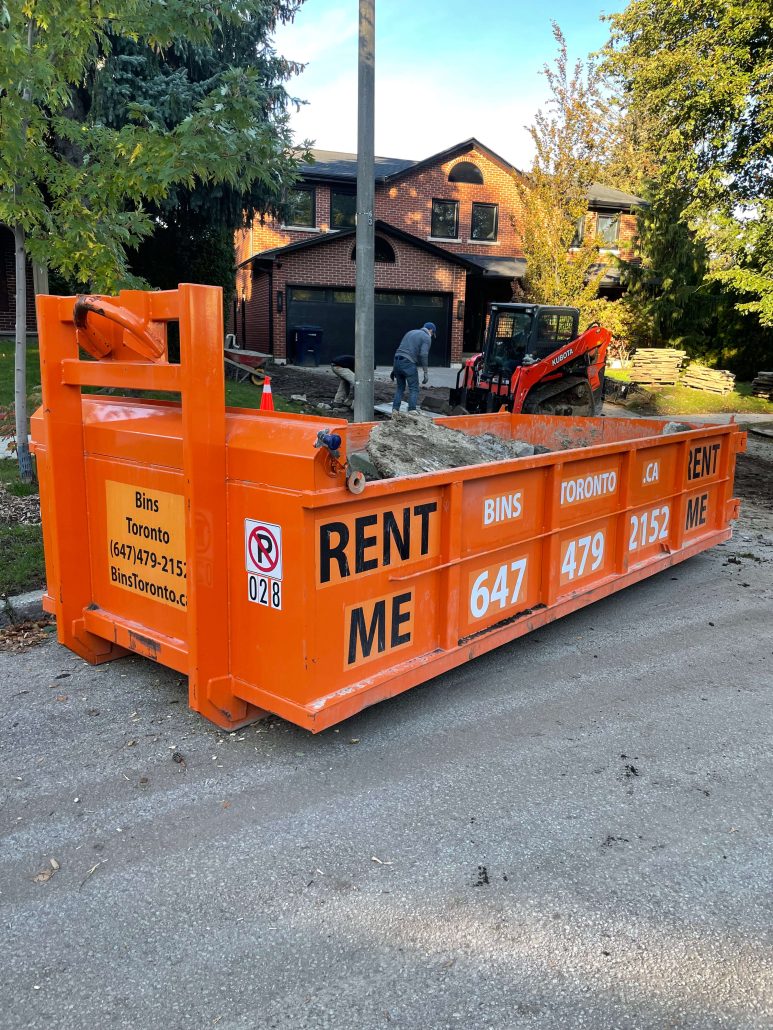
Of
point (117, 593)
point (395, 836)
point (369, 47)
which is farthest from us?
point (369, 47)

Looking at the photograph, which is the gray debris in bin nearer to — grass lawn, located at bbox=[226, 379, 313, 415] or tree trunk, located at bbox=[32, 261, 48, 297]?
tree trunk, located at bbox=[32, 261, 48, 297]

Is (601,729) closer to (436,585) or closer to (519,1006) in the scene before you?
(436,585)

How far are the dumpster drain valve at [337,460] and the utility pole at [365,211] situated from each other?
227 inches

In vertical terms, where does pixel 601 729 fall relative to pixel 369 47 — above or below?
below

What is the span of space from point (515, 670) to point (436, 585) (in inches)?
39.6

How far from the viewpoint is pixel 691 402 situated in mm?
21938

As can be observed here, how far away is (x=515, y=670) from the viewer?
452 cm

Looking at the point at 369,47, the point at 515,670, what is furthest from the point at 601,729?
the point at 369,47

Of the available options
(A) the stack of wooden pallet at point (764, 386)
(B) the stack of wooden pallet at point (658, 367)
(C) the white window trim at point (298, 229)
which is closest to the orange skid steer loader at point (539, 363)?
(B) the stack of wooden pallet at point (658, 367)

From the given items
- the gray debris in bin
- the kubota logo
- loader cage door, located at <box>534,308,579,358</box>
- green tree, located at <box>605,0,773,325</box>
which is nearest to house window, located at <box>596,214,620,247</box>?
green tree, located at <box>605,0,773,325</box>

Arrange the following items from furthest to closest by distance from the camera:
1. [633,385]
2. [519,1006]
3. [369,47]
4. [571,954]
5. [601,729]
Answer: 1. [633,385]
2. [369,47]
3. [601,729]
4. [571,954]
5. [519,1006]

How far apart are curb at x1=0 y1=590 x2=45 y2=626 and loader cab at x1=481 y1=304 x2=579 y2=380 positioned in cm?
1018

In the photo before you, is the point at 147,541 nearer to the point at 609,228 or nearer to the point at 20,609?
the point at 20,609

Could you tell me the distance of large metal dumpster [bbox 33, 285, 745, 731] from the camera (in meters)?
3.24
